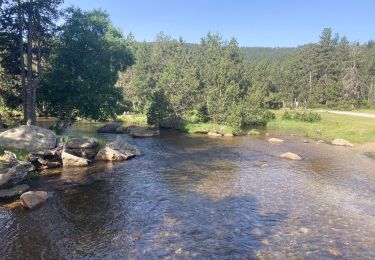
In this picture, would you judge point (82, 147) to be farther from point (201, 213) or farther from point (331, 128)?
point (331, 128)

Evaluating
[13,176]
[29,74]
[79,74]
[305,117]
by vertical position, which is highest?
[79,74]

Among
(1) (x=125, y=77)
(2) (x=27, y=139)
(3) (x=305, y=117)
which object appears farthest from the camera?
(1) (x=125, y=77)

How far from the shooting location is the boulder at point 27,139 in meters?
32.7

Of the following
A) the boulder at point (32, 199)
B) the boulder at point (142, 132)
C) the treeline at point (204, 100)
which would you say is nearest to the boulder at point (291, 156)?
the treeline at point (204, 100)

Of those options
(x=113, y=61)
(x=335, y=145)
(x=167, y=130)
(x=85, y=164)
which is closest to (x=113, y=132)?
(x=167, y=130)

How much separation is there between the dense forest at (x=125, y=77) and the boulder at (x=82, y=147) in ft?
20.5

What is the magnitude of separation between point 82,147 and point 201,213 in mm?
21353

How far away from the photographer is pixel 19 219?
811 inches

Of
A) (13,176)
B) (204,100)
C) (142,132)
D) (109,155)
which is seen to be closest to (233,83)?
(204,100)

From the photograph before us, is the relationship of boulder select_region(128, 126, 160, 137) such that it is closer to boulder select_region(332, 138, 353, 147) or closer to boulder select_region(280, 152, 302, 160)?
boulder select_region(280, 152, 302, 160)

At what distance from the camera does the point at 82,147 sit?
3888 cm

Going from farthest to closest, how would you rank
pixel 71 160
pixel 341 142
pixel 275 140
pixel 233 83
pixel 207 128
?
pixel 233 83 < pixel 207 128 < pixel 275 140 < pixel 341 142 < pixel 71 160

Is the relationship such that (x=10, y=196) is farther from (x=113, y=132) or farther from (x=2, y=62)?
(x=113, y=132)

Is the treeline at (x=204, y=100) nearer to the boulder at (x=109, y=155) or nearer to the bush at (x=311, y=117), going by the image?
the bush at (x=311, y=117)
